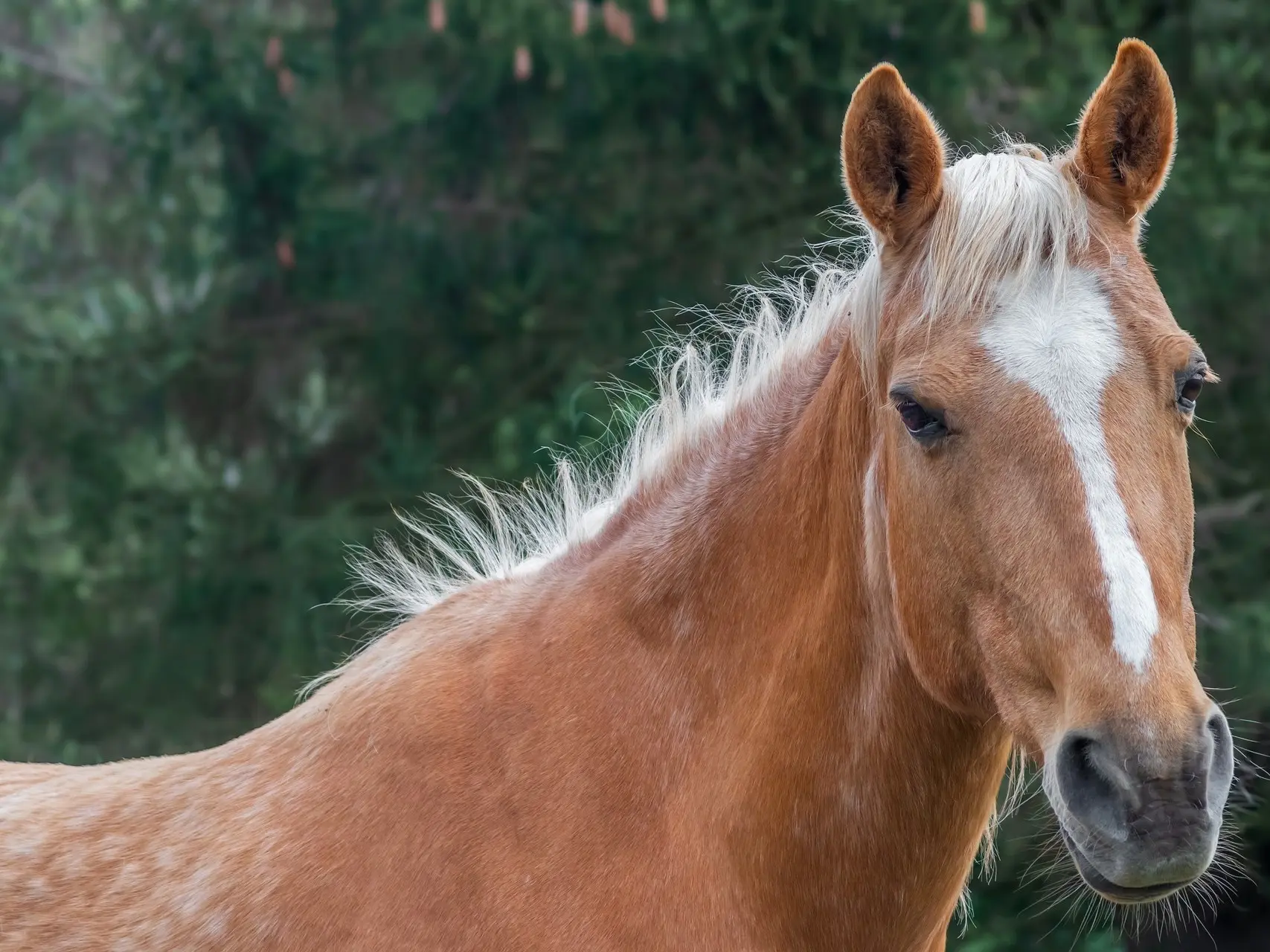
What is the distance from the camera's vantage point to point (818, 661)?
7.34 feet

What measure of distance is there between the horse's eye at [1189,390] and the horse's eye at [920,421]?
1.18 ft

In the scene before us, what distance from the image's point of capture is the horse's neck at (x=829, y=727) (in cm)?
218

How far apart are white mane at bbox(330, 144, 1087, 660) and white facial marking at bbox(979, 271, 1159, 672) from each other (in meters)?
0.06

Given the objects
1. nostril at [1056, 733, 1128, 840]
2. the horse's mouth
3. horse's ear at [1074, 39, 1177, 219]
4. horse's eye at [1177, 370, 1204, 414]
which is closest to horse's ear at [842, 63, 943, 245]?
horse's ear at [1074, 39, 1177, 219]

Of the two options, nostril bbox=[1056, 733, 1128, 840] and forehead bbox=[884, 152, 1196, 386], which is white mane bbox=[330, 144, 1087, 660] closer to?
forehead bbox=[884, 152, 1196, 386]

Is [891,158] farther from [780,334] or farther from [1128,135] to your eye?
[780,334]

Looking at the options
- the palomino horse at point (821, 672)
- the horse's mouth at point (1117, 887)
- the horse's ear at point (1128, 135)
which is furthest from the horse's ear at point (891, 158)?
the horse's mouth at point (1117, 887)

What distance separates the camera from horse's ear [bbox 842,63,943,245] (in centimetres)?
219

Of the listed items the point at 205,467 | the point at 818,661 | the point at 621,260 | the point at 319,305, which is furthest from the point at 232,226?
the point at 818,661

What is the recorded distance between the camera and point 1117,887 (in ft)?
5.92

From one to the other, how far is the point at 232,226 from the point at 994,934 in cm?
451

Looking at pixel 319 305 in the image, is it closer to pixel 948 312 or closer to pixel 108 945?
pixel 108 945

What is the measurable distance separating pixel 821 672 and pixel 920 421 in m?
0.46

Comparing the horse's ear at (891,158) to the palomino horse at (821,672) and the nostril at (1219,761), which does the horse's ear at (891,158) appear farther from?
the nostril at (1219,761)
